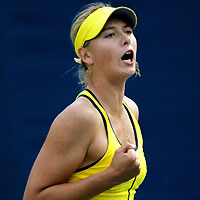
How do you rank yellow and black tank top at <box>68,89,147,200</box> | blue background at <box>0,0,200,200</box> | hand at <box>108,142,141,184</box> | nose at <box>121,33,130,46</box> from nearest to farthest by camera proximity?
1. hand at <box>108,142,141,184</box>
2. yellow and black tank top at <box>68,89,147,200</box>
3. nose at <box>121,33,130,46</box>
4. blue background at <box>0,0,200,200</box>

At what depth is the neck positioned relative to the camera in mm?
1792

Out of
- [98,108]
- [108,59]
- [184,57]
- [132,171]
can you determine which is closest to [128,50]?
[108,59]

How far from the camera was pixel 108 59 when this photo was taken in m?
1.72

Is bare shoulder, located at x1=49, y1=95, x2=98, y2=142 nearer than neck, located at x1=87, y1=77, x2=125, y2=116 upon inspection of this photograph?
Yes

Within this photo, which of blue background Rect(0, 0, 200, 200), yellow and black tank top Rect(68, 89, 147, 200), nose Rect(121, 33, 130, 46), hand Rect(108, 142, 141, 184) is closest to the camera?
hand Rect(108, 142, 141, 184)

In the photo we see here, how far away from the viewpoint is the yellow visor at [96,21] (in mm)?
1718

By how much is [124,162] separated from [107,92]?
40 cm

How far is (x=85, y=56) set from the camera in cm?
182

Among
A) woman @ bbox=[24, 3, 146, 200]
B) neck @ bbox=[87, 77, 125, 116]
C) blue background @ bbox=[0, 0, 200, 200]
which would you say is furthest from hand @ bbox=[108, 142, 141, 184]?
blue background @ bbox=[0, 0, 200, 200]

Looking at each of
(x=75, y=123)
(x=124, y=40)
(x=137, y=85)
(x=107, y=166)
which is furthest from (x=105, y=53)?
(x=137, y=85)

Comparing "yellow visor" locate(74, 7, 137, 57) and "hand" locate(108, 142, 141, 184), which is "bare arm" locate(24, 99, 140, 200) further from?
"yellow visor" locate(74, 7, 137, 57)

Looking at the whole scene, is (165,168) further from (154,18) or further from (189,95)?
(154,18)

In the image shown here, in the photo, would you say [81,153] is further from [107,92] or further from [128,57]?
[128,57]

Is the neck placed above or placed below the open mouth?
below
